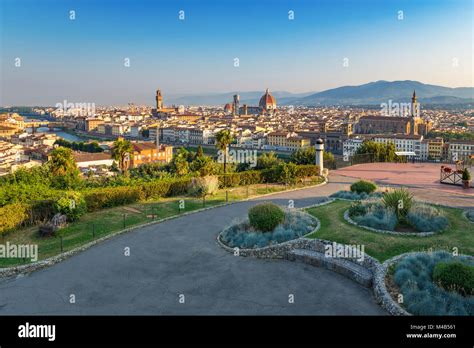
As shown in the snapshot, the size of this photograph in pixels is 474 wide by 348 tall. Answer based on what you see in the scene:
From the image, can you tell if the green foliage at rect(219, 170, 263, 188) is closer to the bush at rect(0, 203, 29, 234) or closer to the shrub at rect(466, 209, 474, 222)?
the bush at rect(0, 203, 29, 234)

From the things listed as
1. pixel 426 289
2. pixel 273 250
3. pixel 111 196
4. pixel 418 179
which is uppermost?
pixel 111 196

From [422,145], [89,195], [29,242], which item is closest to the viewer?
[29,242]

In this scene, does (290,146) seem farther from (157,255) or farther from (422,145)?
(157,255)

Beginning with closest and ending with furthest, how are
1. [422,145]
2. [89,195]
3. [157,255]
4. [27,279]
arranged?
[27,279], [157,255], [89,195], [422,145]

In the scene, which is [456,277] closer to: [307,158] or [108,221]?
[108,221]

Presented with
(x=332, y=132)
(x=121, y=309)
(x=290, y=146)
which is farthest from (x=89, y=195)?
(x=332, y=132)

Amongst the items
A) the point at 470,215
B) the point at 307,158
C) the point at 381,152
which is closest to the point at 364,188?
the point at 470,215
